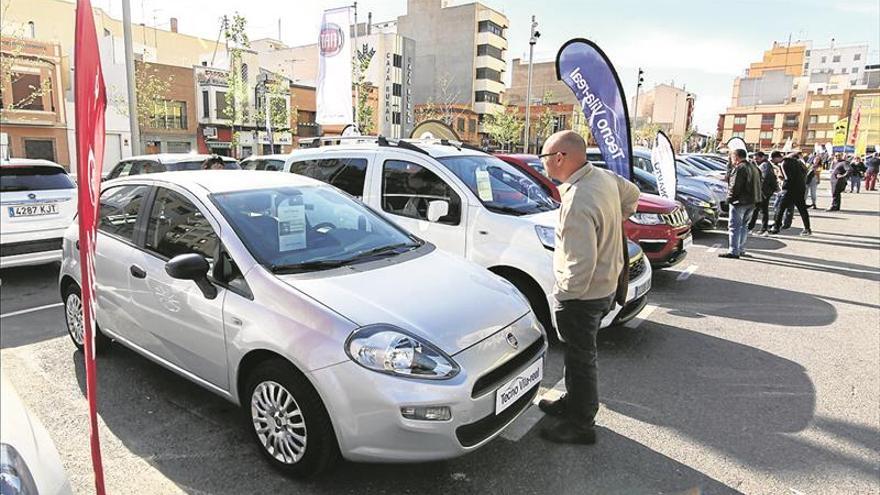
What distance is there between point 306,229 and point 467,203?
1.92 meters

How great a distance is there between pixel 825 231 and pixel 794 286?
676 cm

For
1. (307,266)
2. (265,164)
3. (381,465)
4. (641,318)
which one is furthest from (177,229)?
(265,164)

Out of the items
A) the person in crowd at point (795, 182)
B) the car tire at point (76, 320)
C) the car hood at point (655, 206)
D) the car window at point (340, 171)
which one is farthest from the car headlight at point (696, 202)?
the car tire at point (76, 320)

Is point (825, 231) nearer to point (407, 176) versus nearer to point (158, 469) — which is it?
point (407, 176)

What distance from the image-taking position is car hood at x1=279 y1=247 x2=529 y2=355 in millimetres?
2703

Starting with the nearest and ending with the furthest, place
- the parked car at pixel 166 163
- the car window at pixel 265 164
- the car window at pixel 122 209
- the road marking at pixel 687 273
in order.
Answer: the car window at pixel 122 209
the road marking at pixel 687 273
the parked car at pixel 166 163
the car window at pixel 265 164

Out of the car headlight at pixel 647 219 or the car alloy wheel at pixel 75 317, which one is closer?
the car alloy wheel at pixel 75 317

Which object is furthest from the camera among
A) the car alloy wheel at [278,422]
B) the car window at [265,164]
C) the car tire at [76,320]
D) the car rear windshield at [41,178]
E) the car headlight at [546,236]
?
the car window at [265,164]

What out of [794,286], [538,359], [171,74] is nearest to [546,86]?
[171,74]

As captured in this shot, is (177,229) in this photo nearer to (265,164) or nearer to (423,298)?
(423,298)

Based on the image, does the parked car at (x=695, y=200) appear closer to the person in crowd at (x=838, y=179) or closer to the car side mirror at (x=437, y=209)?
the car side mirror at (x=437, y=209)

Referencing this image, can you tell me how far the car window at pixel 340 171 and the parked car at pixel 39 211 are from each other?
262 cm

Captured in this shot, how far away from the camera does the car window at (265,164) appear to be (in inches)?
382

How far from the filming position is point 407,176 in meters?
5.36
